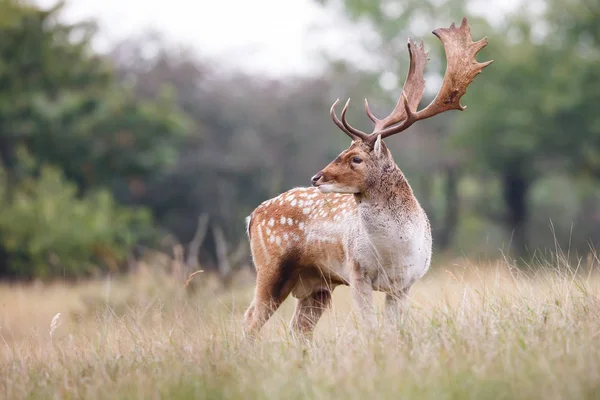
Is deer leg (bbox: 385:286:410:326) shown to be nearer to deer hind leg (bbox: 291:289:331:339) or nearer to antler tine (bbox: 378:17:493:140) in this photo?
deer hind leg (bbox: 291:289:331:339)

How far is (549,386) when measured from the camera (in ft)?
11.6

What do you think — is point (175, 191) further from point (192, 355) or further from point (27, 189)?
point (192, 355)

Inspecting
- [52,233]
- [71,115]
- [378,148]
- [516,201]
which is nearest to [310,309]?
[378,148]

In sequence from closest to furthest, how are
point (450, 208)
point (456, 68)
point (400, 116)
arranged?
1. point (400, 116)
2. point (456, 68)
3. point (450, 208)

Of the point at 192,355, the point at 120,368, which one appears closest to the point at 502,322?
the point at 192,355

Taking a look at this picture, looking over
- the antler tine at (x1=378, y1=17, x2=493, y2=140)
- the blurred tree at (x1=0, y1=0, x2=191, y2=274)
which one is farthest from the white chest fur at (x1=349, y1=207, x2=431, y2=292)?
the blurred tree at (x1=0, y1=0, x2=191, y2=274)

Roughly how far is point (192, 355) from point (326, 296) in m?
1.99

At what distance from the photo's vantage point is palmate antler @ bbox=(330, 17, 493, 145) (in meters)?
5.92

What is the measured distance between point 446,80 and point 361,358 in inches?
99.6

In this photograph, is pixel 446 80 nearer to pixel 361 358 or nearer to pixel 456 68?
pixel 456 68

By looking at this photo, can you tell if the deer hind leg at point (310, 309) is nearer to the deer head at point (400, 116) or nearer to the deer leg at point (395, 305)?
the deer leg at point (395, 305)

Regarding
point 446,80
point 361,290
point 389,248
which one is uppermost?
point 446,80

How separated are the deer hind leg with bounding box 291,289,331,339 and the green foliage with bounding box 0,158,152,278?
9.84m

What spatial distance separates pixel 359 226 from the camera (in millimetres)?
5691
